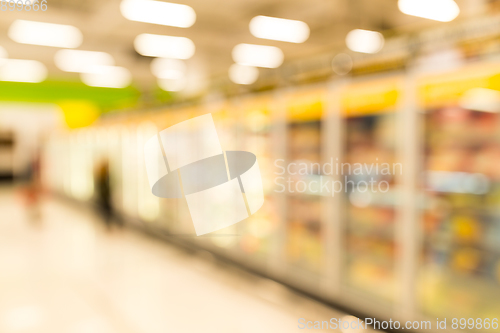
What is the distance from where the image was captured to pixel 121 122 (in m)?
7.75

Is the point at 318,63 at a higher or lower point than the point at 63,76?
lower

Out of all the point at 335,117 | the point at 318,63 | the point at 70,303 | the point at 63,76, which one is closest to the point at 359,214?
the point at 335,117

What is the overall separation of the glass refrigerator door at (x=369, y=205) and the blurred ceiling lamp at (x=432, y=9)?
10.8ft

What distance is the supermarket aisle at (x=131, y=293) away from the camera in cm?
333

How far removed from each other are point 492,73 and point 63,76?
11.1m

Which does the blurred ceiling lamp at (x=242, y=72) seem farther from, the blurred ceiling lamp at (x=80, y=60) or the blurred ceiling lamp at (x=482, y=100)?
the blurred ceiling lamp at (x=482, y=100)

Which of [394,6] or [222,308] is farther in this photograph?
[394,6]

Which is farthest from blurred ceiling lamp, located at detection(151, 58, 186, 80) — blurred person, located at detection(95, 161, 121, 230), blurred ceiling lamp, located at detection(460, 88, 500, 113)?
blurred ceiling lamp, located at detection(460, 88, 500, 113)

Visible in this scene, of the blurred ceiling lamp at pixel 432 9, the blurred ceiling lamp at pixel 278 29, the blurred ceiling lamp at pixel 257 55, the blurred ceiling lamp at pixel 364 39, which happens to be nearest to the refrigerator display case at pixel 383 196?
the blurred ceiling lamp at pixel 278 29

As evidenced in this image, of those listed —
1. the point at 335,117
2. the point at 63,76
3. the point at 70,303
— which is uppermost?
the point at 63,76

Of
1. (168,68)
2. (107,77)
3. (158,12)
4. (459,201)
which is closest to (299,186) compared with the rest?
(459,201)

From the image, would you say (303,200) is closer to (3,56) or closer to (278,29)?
(278,29)

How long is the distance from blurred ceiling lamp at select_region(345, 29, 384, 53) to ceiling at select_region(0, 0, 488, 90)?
0.20 m

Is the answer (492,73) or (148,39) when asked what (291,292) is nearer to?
(492,73)
